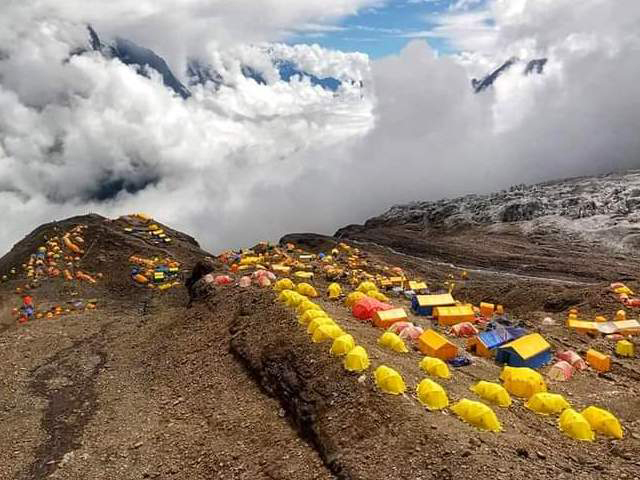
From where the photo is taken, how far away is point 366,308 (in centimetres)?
2628

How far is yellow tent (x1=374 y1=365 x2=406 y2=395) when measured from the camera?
671 inches

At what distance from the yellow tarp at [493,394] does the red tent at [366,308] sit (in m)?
8.39

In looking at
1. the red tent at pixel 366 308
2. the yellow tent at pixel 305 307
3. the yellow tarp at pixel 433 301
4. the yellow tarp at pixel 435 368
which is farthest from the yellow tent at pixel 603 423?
the yellow tarp at pixel 433 301

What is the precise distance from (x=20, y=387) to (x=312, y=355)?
15347 millimetres

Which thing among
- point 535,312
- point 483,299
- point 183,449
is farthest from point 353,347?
point 483,299

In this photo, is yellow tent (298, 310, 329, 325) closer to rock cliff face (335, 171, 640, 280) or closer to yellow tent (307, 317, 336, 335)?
yellow tent (307, 317, 336, 335)

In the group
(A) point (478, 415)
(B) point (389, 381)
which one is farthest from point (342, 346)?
(A) point (478, 415)

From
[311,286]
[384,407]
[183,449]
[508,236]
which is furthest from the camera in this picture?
[508,236]

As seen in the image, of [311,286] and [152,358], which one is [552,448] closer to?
[311,286]

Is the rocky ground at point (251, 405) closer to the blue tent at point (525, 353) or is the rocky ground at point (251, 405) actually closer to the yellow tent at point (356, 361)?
the yellow tent at point (356, 361)

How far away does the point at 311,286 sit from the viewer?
30.6 meters

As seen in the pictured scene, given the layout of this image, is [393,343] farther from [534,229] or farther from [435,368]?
[534,229]

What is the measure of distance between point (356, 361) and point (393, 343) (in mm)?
3814

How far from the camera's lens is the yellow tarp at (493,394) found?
58.7ft
